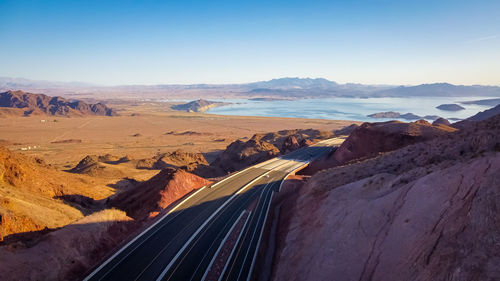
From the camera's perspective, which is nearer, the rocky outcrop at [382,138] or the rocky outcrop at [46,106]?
the rocky outcrop at [382,138]

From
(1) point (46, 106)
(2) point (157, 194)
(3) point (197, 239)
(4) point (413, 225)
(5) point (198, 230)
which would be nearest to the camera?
(4) point (413, 225)

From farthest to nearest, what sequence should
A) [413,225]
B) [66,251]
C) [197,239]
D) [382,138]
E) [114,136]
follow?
[114,136], [382,138], [197,239], [66,251], [413,225]

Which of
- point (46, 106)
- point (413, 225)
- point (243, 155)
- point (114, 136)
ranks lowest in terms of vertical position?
point (114, 136)

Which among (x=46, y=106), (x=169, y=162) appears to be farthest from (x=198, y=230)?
(x=46, y=106)

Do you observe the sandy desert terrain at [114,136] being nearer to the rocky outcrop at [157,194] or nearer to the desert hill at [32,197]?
the desert hill at [32,197]

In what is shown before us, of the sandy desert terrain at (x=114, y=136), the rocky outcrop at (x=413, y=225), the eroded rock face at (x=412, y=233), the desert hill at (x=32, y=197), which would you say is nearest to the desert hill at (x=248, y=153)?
the sandy desert terrain at (x=114, y=136)

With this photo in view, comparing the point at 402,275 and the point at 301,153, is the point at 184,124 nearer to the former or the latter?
the point at 301,153

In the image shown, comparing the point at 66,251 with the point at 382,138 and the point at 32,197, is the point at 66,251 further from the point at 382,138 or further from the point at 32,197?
the point at 382,138
